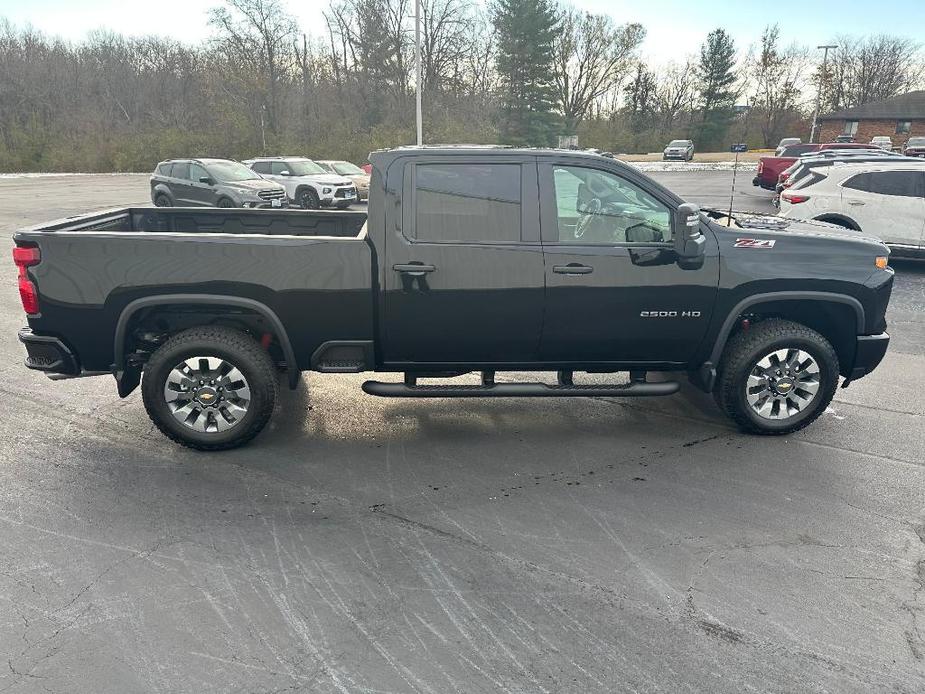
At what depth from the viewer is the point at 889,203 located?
1021 centimetres

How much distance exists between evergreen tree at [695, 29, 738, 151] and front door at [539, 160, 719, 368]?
6086 centimetres

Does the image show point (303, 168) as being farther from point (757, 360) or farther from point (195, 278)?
point (757, 360)

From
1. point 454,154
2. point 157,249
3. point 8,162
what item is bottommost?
point 157,249

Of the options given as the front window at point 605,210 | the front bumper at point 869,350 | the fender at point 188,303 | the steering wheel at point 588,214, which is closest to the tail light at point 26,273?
the fender at point 188,303

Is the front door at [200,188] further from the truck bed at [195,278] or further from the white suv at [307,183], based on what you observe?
the truck bed at [195,278]

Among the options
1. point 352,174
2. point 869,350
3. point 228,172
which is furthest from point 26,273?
point 352,174

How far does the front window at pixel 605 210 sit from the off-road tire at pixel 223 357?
2.22m

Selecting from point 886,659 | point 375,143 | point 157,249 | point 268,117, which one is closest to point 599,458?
point 886,659

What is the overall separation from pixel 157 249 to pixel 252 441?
58.1 inches

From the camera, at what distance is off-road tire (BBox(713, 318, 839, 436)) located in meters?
4.48

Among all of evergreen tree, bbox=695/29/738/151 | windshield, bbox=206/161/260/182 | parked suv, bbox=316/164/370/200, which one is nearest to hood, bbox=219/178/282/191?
windshield, bbox=206/161/260/182

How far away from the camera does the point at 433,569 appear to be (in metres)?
3.20

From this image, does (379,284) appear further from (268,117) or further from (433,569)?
(268,117)

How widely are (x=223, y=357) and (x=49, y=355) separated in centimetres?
115
